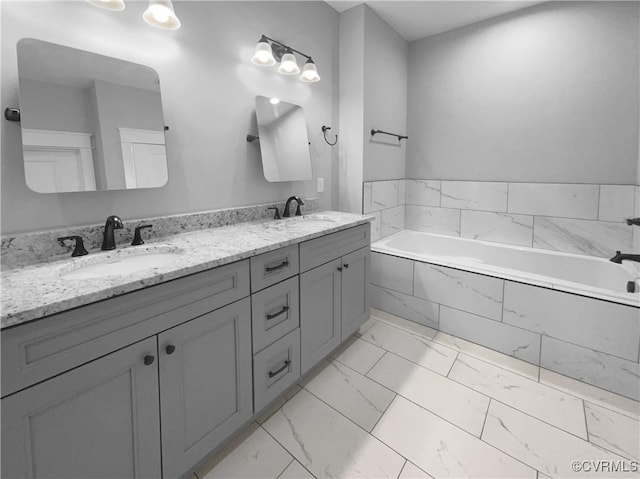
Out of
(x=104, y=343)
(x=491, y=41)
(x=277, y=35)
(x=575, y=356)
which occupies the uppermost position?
(x=491, y=41)

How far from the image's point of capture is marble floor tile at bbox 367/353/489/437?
1.55m

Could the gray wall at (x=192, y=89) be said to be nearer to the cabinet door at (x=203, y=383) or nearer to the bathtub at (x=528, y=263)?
the cabinet door at (x=203, y=383)

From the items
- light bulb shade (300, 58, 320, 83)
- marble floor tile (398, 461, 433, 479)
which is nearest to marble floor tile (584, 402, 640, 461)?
marble floor tile (398, 461, 433, 479)

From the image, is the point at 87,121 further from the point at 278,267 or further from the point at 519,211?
the point at 519,211

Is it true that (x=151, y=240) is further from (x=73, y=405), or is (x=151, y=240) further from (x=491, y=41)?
(x=491, y=41)

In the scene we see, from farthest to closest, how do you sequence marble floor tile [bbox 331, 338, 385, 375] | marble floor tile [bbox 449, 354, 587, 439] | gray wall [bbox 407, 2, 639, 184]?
gray wall [bbox 407, 2, 639, 184] → marble floor tile [bbox 331, 338, 385, 375] → marble floor tile [bbox 449, 354, 587, 439]

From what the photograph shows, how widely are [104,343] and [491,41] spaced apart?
3.43 meters

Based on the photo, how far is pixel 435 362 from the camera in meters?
2.00

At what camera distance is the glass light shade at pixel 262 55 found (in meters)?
1.84

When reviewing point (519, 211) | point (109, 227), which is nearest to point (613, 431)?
point (519, 211)

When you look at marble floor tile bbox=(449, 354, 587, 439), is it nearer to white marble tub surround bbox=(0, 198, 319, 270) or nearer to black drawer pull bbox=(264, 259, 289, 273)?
black drawer pull bbox=(264, 259, 289, 273)

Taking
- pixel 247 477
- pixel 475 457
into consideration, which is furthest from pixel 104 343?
pixel 475 457

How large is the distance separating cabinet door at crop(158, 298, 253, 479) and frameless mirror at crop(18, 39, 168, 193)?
77 cm

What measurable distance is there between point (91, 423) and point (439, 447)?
4.41 feet
